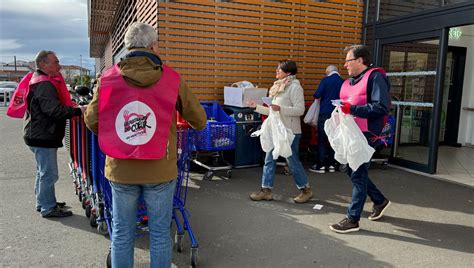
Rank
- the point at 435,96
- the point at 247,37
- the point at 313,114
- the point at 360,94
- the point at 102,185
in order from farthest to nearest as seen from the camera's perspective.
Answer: the point at 247,37, the point at 313,114, the point at 435,96, the point at 360,94, the point at 102,185

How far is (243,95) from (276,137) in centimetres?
196

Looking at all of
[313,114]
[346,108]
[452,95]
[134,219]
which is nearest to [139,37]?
[134,219]

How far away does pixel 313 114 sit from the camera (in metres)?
6.87

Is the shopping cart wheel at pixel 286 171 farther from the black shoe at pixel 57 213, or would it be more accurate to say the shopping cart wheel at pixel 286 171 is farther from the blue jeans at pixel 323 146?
the black shoe at pixel 57 213

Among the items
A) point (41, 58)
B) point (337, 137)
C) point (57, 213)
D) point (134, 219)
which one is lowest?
point (57, 213)

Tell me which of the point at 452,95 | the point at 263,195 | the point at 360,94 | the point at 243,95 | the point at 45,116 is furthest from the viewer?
the point at 452,95

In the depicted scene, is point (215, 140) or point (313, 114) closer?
point (215, 140)

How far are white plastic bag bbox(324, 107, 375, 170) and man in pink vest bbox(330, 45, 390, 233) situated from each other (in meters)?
0.09

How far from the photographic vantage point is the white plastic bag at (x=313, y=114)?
6824 mm

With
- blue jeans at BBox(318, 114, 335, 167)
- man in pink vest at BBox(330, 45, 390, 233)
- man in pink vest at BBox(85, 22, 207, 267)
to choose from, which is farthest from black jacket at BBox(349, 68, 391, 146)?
blue jeans at BBox(318, 114, 335, 167)

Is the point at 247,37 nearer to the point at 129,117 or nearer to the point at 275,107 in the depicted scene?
the point at 275,107

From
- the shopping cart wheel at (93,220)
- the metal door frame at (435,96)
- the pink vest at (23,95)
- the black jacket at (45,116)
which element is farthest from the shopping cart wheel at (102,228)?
the metal door frame at (435,96)

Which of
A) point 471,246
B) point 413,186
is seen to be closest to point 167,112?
point 471,246

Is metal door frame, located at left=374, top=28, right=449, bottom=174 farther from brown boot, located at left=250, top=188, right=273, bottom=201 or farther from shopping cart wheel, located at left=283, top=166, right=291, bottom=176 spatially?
brown boot, located at left=250, top=188, right=273, bottom=201
